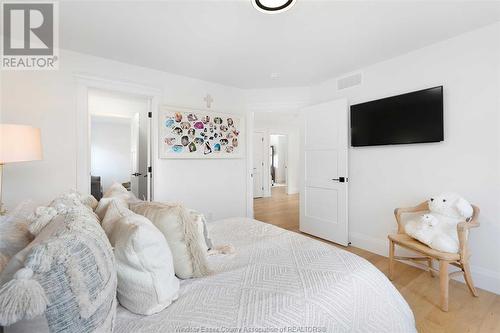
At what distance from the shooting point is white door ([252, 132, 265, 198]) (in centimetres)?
684

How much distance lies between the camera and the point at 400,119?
2492mm

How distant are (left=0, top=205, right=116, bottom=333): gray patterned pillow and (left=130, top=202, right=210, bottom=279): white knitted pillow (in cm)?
35

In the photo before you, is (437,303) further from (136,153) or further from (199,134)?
(136,153)

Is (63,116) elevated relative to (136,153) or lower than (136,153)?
elevated

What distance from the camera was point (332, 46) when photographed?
92.4 inches

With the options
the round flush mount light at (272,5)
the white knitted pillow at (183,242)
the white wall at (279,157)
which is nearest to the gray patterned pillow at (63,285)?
the white knitted pillow at (183,242)

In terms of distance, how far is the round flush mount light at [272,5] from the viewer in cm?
158

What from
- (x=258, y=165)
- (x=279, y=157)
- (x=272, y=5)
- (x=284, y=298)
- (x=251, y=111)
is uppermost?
(x=272, y=5)

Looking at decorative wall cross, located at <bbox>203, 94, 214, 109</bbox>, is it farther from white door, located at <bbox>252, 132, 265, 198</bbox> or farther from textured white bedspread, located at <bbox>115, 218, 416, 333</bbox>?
white door, located at <bbox>252, 132, 265, 198</bbox>

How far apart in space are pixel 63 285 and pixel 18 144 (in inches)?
63.0


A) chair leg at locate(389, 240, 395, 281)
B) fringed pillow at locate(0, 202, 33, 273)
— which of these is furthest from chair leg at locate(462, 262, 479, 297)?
fringed pillow at locate(0, 202, 33, 273)

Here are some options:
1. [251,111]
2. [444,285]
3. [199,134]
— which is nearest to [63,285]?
[444,285]

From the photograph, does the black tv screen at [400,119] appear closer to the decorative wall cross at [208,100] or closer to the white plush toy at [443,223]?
the white plush toy at [443,223]

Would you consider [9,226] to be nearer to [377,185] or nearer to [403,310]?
[403,310]
